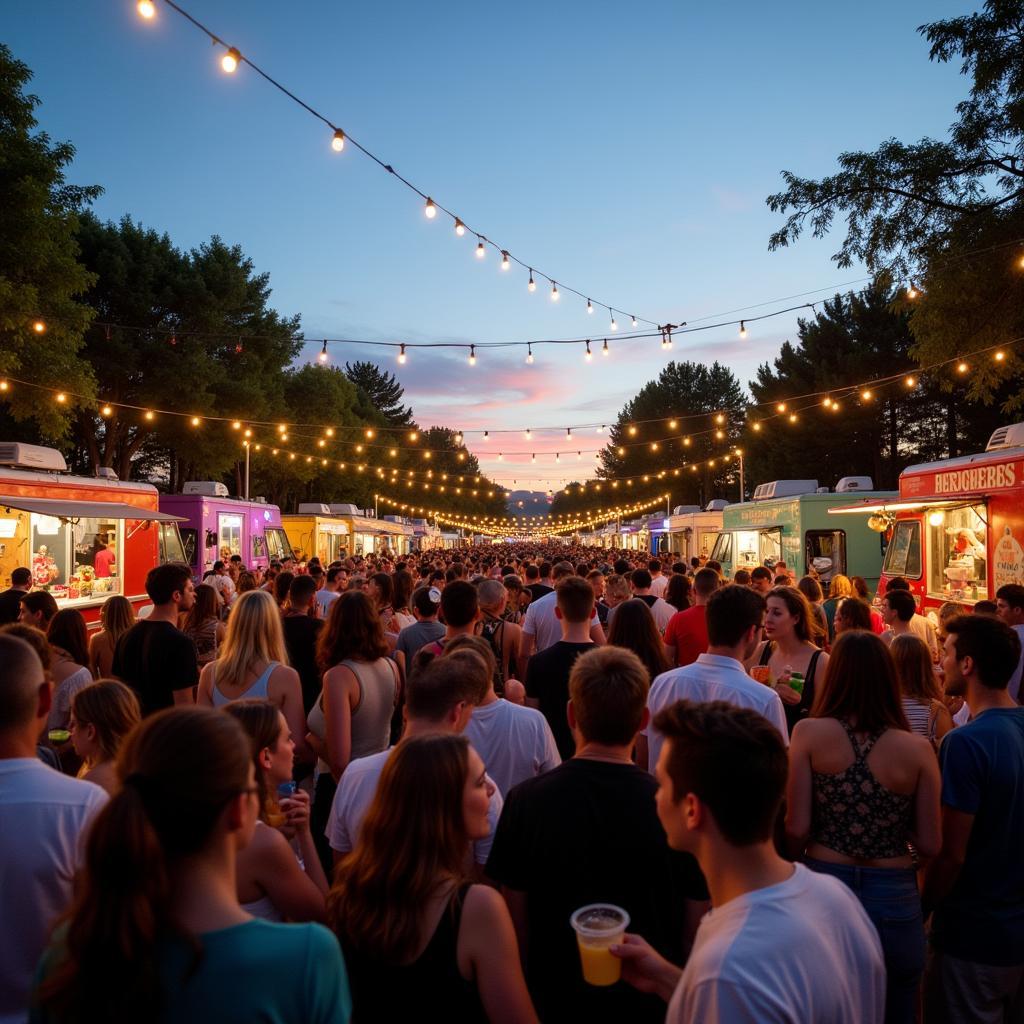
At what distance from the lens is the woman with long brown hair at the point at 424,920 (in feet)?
6.05

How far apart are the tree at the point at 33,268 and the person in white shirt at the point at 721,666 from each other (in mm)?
15185


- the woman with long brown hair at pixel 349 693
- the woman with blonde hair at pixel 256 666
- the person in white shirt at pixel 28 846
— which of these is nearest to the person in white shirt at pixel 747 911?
the person in white shirt at pixel 28 846

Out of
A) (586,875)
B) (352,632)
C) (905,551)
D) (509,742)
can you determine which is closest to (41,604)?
(352,632)

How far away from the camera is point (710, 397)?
62.8m

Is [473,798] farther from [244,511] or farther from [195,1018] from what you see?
[244,511]

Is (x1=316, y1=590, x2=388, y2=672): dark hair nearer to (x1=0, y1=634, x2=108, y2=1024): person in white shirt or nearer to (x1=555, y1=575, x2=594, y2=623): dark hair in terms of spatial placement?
(x1=555, y1=575, x2=594, y2=623): dark hair

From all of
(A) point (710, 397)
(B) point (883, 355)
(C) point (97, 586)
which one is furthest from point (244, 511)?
(A) point (710, 397)

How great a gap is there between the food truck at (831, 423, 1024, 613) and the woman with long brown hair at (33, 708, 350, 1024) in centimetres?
988

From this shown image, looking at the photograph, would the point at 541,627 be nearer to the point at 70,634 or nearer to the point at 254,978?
the point at 70,634

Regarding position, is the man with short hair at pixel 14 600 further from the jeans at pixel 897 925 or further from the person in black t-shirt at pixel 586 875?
the jeans at pixel 897 925

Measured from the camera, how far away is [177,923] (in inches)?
55.0

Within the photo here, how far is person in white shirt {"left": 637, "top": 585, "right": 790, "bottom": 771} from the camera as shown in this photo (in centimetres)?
363

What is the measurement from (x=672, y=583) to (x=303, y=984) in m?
7.40

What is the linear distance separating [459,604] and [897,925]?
3130mm
